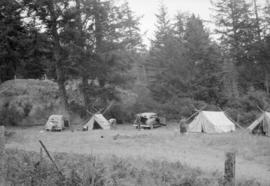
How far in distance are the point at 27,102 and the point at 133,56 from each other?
424 inches

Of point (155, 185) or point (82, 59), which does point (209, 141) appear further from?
point (82, 59)

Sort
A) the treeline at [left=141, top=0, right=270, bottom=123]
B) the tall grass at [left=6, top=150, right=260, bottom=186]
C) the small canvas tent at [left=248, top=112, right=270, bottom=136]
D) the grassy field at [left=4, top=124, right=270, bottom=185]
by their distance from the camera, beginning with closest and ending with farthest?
the tall grass at [left=6, top=150, right=260, bottom=186] < the grassy field at [left=4, top=124, right=270, bottom=185] < the small canvas tent at [left=248, top=112, right=270, bottom=136] < the treeline at [left=141, top=0, right=270, bottom=123]

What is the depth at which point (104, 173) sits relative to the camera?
720 cm

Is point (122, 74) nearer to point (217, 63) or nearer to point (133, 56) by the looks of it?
point (133, 56)

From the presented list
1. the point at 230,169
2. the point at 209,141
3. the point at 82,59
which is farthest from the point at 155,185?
the point at 82,59

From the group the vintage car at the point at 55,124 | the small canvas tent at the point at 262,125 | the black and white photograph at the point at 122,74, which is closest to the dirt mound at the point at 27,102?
the black and white photograph at the point at 122,74

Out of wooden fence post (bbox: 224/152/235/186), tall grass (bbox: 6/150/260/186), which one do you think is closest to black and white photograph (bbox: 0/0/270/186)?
tall grass (bbox: 6/150/260/186)

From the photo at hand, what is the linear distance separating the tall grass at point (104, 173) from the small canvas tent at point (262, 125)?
11.6 m

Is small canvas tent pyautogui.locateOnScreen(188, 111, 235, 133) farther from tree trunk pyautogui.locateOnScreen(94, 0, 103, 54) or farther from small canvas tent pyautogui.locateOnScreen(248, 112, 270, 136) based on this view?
tree trunk pyautogui.locateOnScreen(94, 0, 103, 54)

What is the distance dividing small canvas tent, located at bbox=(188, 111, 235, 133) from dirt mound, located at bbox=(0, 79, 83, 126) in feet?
38.8

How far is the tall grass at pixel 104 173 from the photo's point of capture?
5.91 m

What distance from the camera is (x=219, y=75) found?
28.4 metres

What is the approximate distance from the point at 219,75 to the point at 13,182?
2512 centimetres

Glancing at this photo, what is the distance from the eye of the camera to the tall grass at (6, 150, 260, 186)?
5.91 meters
